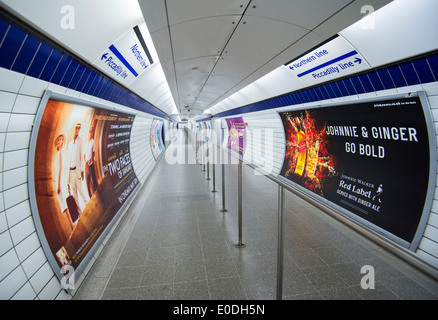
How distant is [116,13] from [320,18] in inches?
79.9

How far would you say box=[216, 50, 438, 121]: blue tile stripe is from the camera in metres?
2.47

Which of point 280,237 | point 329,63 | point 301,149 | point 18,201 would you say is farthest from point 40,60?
point 301,149

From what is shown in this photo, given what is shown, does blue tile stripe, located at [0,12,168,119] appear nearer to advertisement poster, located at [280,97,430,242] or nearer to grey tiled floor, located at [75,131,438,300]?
grey tiled floor, located at [75,131,438,300]

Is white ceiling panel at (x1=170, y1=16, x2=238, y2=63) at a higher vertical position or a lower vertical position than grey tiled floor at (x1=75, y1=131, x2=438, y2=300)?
higher

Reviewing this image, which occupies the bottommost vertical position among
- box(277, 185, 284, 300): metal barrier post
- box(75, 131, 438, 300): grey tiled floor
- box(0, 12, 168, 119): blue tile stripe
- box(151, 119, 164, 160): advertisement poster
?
box(75, 131, 438, 300): grey tiled floor

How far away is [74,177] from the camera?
8.10ft

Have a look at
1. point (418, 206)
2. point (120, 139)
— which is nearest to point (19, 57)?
point (120, 139)

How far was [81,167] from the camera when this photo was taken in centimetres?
266

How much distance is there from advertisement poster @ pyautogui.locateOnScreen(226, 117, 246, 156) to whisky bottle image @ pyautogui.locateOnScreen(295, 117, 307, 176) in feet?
16.2

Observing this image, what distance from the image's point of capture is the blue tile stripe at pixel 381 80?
247cm

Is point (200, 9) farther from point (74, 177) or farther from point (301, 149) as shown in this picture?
point (301, 149)

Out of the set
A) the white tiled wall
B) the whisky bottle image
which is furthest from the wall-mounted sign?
the white tiled wall

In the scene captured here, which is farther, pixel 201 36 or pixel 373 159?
pixel 373 159

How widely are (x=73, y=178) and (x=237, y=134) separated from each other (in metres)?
9.84
